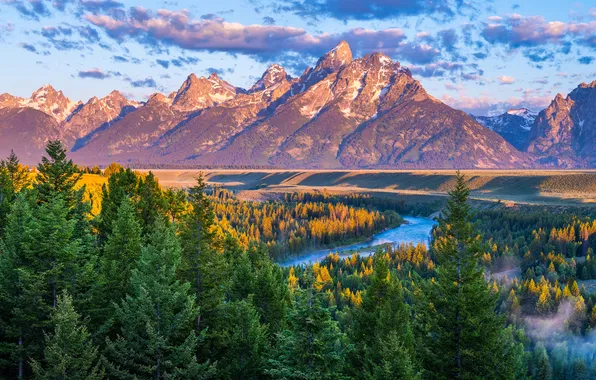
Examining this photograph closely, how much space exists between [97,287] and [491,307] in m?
25.9

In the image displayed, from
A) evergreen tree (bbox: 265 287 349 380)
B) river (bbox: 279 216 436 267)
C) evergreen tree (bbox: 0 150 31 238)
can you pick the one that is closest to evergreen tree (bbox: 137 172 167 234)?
evergreen tree (bbox: 0 150 31 238)

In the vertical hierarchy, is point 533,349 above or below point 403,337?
below

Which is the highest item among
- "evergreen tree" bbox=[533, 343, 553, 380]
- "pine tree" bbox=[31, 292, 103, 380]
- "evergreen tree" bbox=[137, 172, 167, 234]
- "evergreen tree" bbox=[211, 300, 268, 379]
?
"evergreen tree" bbox=[137, 172, 167, 234]

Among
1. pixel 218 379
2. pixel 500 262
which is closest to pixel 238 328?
pixel 218 379

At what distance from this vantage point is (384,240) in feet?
530

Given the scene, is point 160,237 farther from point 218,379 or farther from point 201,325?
point 218,379

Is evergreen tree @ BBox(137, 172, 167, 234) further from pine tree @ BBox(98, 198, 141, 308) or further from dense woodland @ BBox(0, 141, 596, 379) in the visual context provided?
pine tree @ BBox(98, 198, 141, 308)

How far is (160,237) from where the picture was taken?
35969mm

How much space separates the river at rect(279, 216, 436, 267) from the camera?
139m

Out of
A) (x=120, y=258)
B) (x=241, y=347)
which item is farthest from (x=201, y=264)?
(x=120, y=258)

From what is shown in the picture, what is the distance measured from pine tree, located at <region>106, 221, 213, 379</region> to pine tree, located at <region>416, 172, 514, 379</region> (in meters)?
13.5

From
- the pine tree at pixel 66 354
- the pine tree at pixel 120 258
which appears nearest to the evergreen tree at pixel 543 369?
the pine tree at pixel 120 258

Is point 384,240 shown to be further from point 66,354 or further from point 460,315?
point 66,354

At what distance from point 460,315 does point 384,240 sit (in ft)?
434
